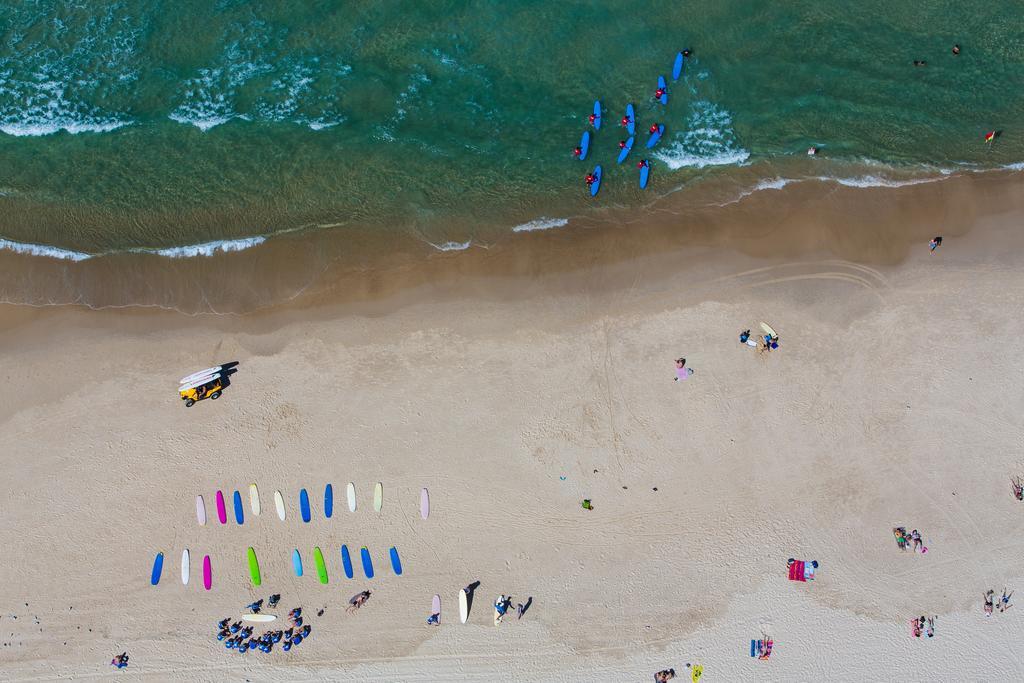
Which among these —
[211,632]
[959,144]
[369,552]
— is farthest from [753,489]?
[211,632]

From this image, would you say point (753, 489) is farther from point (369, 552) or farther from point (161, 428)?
point (161, 428)

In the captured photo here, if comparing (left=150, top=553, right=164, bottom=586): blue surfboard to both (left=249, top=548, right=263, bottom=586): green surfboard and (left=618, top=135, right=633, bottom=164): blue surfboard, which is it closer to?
(left=249, top=548, right=263, bottom=586): green surfboard

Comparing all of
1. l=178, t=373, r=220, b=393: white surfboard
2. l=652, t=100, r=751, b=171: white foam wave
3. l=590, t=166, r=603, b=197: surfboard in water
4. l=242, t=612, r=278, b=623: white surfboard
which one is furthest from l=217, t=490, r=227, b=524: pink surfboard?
l=652, t=100, r=751, b=171: white foam wave

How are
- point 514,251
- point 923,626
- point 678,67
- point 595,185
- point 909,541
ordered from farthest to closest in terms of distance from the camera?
point 678,67, point 595,185, point 514,251, point 909,541, point 923,626

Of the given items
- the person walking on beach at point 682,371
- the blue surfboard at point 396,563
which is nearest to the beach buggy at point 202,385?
the blue surfboard at point 396,563

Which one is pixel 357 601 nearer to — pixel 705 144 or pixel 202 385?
pixel 202 385

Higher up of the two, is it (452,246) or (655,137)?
(655,137)

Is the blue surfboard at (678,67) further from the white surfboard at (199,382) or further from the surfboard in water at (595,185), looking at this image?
the white surfboard at (199,382)

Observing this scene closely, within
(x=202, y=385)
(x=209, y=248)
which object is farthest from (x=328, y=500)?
(x=209, y=248)
